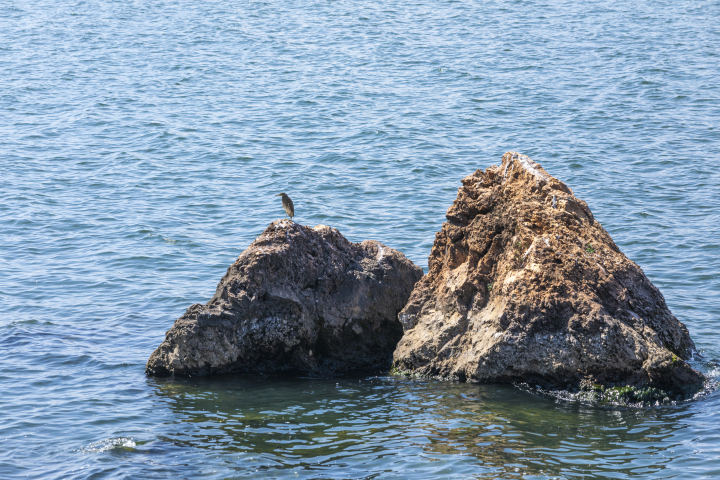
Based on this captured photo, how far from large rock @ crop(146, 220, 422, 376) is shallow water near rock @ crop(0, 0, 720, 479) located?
0.44 m

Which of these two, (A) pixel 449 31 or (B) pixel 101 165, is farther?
(A) pixel 449 31

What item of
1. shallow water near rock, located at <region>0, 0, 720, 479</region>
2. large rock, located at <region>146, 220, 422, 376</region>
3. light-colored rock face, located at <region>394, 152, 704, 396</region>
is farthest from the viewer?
large rock, located at <region>146, 220, 422, 376</region>

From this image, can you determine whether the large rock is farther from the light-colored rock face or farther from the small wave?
the small wave

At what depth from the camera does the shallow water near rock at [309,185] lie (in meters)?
9.31

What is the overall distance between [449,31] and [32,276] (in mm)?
27668

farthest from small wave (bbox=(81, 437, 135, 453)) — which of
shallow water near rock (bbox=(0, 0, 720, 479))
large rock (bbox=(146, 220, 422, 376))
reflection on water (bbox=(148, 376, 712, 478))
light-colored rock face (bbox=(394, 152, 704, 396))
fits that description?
light-colored rock face (bbox=(394, 152, 704, 396))

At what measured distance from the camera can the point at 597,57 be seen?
33125 mm

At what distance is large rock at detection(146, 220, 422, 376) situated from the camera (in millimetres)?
11367

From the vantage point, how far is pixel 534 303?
10344 mm

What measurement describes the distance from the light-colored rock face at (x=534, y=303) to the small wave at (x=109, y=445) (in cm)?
419

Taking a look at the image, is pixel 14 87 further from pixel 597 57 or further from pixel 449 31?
pixel 597 57

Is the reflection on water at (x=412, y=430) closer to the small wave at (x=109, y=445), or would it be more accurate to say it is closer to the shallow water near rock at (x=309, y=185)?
the shallow water near rock at (x=309, y=185)

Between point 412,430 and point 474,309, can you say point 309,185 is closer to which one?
point 474,309

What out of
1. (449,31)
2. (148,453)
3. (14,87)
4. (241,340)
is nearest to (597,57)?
(449,31)
